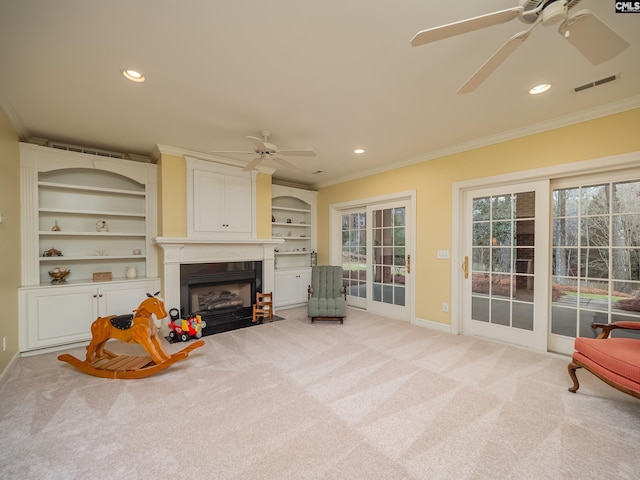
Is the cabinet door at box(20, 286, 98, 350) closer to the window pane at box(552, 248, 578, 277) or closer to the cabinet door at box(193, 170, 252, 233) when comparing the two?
the cabinet door at box(193, 170, 252, 233)

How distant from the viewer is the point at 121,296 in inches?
140

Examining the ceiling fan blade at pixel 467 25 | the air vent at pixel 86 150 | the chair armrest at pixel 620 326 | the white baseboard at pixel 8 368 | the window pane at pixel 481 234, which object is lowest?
the white baseboard at pixel 8 368

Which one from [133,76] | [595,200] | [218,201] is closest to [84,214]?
[218,201]

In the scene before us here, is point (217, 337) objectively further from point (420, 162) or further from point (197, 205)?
point (420, 162)

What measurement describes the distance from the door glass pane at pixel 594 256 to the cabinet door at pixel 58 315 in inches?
219

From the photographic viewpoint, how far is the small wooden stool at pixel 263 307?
4.30 meters

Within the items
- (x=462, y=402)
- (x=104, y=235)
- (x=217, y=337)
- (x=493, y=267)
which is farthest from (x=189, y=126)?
(x=493, y=267)

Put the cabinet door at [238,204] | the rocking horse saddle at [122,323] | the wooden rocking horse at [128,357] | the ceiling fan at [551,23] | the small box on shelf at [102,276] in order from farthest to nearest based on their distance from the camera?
the cabinet door at [238,204]
the small box on shelf at [102,276]
the rocking horse saddle at [122,323]
the wooden rocking horse at [128,357]
the ceiling fan at [551,23]

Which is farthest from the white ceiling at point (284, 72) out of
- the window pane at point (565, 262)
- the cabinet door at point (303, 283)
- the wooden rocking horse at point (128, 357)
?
the cabinet door at point (303, 283)

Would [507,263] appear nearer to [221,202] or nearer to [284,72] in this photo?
[284,72]

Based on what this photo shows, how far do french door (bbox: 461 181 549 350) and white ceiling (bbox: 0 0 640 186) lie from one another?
81cm

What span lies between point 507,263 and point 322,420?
288cm

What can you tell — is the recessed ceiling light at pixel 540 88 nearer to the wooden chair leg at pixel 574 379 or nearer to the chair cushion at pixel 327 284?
the wooden chair leg at pixel 574 379

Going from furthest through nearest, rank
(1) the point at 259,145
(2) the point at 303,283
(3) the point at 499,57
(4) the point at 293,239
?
1. (4) the point at 293,239
2. (2) the point at 303,283
3. (1) the point at 259,145
4. (3) the point at 499,57
